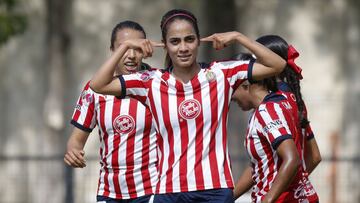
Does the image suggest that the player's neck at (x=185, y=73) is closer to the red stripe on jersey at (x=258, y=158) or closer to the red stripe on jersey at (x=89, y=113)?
the red stripe on jersey at (x=258, y=158)

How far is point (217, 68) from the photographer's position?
7.34 metres

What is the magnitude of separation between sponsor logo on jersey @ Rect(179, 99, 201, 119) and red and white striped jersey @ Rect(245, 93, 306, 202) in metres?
0.45

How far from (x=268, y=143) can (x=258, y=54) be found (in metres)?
0.58

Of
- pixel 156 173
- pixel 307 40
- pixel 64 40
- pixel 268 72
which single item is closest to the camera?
pixel 268 72

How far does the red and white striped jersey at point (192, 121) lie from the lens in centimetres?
719

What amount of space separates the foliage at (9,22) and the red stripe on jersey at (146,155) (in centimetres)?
828

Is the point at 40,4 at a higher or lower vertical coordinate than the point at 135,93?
higher

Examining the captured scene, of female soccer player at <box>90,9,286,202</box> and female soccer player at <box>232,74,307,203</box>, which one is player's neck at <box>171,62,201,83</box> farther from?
female soccer player at <box>232,74,307,203</box>

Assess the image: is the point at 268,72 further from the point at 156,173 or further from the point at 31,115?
the point at 31,115

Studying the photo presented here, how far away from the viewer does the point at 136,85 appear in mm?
7312

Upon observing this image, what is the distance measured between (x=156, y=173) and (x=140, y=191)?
0.57ft

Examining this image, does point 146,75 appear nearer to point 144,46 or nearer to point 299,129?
point 144,46

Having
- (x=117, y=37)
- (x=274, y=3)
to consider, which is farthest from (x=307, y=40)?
(x=117, y=37)

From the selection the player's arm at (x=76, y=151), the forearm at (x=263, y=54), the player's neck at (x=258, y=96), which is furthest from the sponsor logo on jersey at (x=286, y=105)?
the player's arm at (x=76, y=151)
